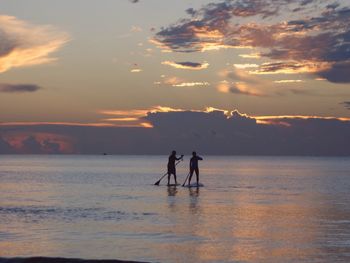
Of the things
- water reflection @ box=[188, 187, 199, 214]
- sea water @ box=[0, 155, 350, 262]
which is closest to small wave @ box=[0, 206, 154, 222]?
sea water @ box=[0, 155, 350, 262]

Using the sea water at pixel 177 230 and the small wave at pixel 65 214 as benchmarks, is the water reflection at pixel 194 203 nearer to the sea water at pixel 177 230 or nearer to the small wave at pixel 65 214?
the sea water at pixel 177 230

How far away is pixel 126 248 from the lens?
1330 cm

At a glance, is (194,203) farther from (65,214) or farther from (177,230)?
(177,230)

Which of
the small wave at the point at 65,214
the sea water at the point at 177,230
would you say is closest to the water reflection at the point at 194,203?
the sea water at the point at 177,230

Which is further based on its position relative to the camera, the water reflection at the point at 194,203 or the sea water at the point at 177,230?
the water reflection at the point at 194,203

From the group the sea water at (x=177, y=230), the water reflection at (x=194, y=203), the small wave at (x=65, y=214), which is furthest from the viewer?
the water reflection at (x=194, y=203)

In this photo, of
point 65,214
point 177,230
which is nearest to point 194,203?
point 65,214

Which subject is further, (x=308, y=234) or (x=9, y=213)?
(x=9, y=213)

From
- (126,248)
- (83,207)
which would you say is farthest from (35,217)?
(126,248)

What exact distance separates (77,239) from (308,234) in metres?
5.78

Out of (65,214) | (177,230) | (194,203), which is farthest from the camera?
(194,203)

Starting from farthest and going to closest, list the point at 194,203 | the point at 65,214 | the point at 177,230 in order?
the point at 194,203 < the point at 65,214 < the point at 177,230

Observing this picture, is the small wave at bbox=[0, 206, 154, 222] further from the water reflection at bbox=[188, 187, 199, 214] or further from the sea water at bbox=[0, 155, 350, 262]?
the water reflection at bbox=[188, 187, 199, 214]

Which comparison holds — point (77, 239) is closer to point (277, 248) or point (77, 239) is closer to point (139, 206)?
point (277, 248)
